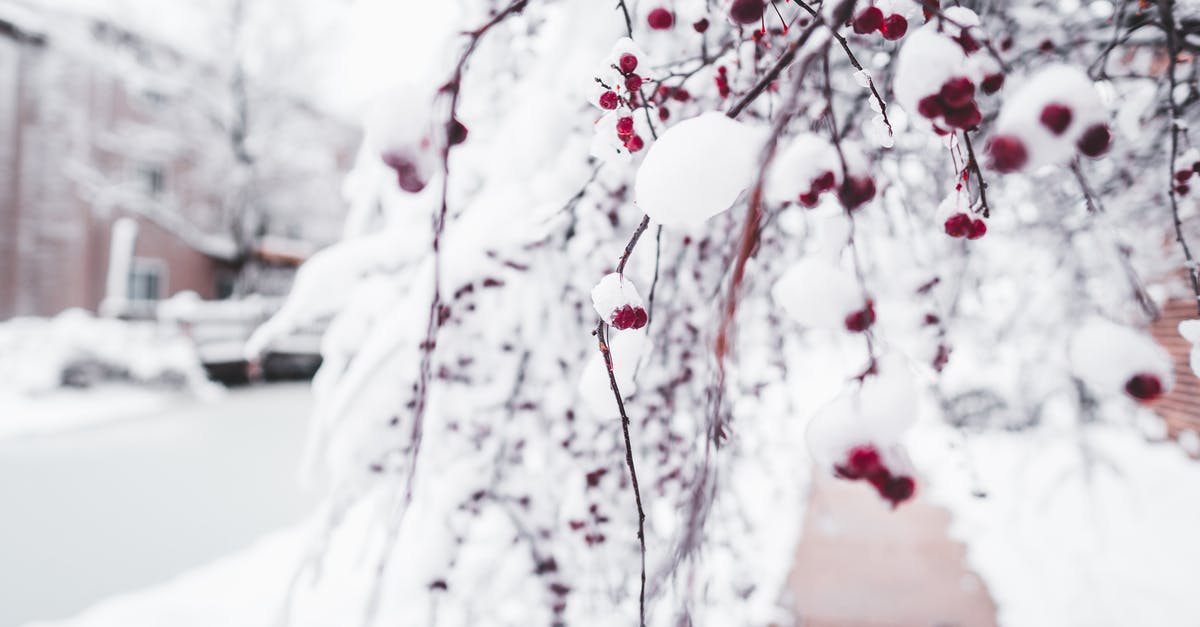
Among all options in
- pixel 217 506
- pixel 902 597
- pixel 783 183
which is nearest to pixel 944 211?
pixel 783 183

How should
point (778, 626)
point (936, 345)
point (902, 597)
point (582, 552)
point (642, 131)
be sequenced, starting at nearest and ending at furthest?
1. point (642, 131)
2. point (936, 345)
3. point (582, 552)
4. point (778, 626)
5. point (902, 597)

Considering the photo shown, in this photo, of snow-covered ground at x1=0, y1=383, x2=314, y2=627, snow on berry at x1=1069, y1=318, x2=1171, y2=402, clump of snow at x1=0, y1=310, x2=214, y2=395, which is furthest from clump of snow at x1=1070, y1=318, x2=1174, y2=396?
clump of snow at x1=0, y1=310, x2=214, y2=395

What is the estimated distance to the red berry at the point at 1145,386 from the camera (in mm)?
773

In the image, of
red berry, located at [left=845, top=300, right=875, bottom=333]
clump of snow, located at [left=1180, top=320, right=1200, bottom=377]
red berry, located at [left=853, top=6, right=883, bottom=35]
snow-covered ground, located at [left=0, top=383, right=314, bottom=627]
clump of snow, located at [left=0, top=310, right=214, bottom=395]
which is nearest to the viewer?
red berry, located at [left=845, top=300, right=875, bottom=333]

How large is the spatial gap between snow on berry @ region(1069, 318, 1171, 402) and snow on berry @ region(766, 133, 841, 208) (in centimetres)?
50

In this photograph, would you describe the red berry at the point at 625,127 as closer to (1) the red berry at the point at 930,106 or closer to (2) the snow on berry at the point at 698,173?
(2) the snow on berry at the point at 698,173

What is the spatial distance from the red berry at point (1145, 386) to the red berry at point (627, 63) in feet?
2.54

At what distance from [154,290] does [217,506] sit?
44.1ft

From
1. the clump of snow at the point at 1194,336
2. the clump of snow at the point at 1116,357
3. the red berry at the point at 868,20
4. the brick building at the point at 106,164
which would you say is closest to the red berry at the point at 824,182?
the red berry at the point at 868,20

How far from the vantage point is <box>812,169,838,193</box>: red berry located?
637 mm

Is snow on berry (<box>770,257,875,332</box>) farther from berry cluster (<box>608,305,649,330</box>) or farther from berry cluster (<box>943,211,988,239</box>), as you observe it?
berry cluster (<box>943,211,988,239</box>)

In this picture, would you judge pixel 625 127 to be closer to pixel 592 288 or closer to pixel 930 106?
pixel 930 106

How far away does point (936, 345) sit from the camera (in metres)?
1.09

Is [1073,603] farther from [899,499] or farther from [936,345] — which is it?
[899,499]
